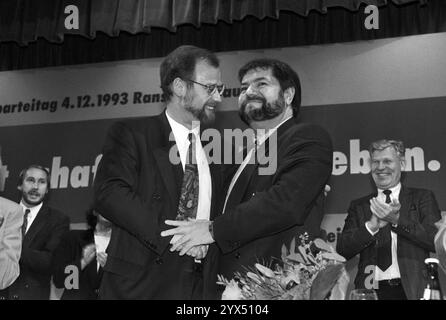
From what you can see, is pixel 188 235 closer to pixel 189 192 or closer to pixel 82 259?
pixel 189 192

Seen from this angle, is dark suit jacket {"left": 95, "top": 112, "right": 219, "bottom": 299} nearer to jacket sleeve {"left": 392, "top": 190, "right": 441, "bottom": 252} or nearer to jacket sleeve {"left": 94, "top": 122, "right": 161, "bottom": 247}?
jacket sleeve {"left": 94, "top": 122, "right": 161, "bottom": 247}

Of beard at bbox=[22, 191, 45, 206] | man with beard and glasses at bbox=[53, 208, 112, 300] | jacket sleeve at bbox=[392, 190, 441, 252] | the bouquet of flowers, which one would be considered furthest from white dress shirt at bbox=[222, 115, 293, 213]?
beard at bbox=[22, 191, 45, 206]

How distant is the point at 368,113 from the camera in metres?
5.21

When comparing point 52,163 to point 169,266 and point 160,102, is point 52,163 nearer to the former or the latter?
point 160,102

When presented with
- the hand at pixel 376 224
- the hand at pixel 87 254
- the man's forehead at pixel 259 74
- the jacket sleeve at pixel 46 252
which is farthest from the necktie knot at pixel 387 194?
the jacket sleeve at pixel 46 252

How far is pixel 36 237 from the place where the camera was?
16.3 ft

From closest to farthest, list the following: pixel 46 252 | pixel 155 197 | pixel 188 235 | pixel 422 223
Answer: pixel 188 235 → pixel 155 197 → pixel 422 223 → pixel 46 252

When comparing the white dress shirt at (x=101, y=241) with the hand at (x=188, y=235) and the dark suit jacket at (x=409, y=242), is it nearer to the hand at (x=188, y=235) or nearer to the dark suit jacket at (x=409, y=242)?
the dark suit jacket at (x=409, y=242)

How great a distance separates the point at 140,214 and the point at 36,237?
9.08ft

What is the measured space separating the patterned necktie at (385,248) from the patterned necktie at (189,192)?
187 centimetres

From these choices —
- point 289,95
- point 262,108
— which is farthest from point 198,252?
point 289,95

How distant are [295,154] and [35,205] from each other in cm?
314
